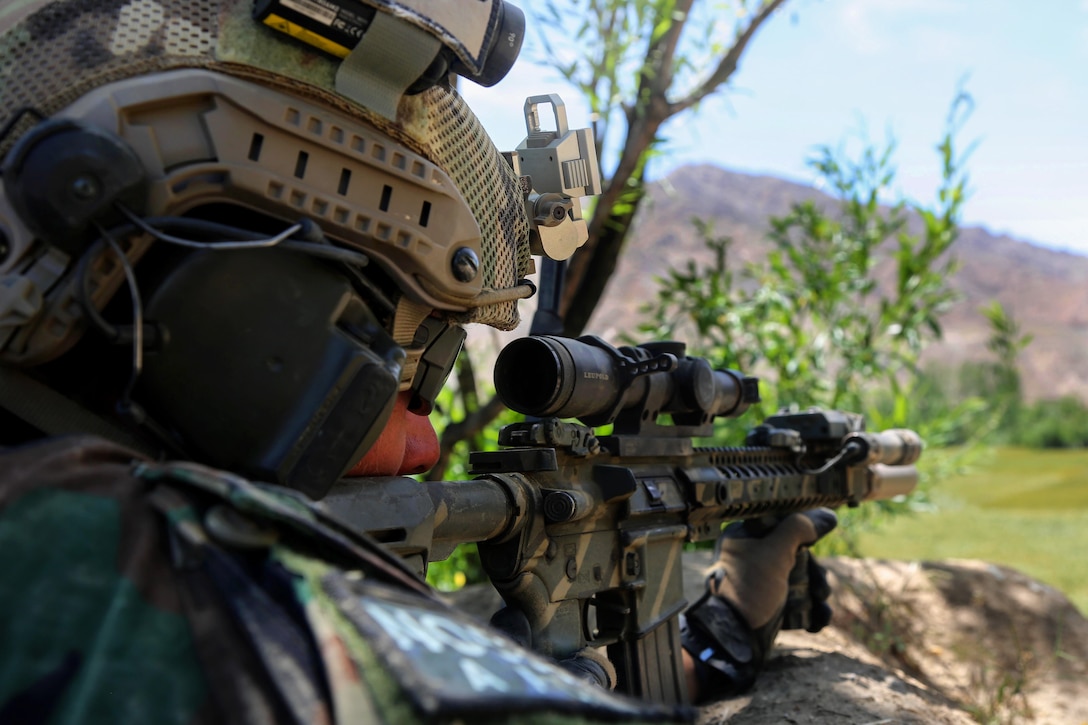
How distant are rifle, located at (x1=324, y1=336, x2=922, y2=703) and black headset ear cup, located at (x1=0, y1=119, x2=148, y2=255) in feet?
2.40

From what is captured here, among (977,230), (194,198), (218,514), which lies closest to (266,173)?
(194,198)

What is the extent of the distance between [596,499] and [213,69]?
156 centimetres

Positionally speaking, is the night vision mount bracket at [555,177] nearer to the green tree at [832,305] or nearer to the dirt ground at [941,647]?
the dirt ground at [941,647]

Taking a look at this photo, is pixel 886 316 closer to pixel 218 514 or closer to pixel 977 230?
pixel 218 514

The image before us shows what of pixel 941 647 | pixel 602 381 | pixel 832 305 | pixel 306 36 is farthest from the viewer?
pixel 832 305

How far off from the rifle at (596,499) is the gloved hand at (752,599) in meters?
0.20

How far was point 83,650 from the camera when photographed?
0.89 metres

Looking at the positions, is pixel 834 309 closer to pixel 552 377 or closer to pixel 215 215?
pixel 552 377

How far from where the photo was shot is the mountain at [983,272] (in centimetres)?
3106

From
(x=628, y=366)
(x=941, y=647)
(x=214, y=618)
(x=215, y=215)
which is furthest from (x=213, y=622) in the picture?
(x=941, y=647)

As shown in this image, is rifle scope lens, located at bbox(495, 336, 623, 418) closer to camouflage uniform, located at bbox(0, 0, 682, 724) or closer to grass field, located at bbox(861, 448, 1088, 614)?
camouflage uniform, located at bbox(0, 0, 682, 724)

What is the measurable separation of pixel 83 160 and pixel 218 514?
0.51 m

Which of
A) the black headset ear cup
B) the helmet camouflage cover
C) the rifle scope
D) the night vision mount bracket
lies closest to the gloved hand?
the rifle scope

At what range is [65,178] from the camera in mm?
1149
